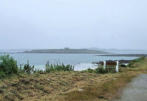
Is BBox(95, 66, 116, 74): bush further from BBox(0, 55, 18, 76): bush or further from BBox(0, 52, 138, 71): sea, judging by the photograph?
BBox(0, 55, 18, 76): bush

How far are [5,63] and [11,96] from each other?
2851 millimetres

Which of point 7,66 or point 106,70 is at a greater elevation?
point 7,66

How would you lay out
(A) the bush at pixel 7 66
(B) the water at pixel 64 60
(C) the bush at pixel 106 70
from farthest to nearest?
(B) the water at pixel 64 60 < (C) the bush at pixel 106 70 < (A) the bush at pixel 7 66

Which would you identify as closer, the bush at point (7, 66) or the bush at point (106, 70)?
the bush at point (7, 66)

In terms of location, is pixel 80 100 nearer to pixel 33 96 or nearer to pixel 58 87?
pixel 33 96

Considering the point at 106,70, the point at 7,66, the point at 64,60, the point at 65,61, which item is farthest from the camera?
the point at 64,60

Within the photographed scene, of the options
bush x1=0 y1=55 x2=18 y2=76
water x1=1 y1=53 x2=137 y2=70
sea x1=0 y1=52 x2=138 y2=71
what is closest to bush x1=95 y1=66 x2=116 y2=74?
sea x1=0 y1=52 x2=138 y2=71

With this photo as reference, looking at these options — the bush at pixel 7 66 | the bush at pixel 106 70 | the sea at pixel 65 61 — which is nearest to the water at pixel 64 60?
the sea at pixel 65 61

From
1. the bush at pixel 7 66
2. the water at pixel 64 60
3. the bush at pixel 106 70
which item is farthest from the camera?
the water at pixel 64 60

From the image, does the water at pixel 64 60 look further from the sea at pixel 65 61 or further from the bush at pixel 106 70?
the bush at pixel 106 70

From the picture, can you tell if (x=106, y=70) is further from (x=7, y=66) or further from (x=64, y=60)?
(x=64, y=60)

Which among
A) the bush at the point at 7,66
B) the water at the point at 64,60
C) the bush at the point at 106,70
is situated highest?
the bush at the point at 7,66

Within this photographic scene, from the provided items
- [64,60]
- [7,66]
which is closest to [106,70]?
[7,66]

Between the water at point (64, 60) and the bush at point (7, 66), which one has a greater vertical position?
the bush at point (7, 66)
